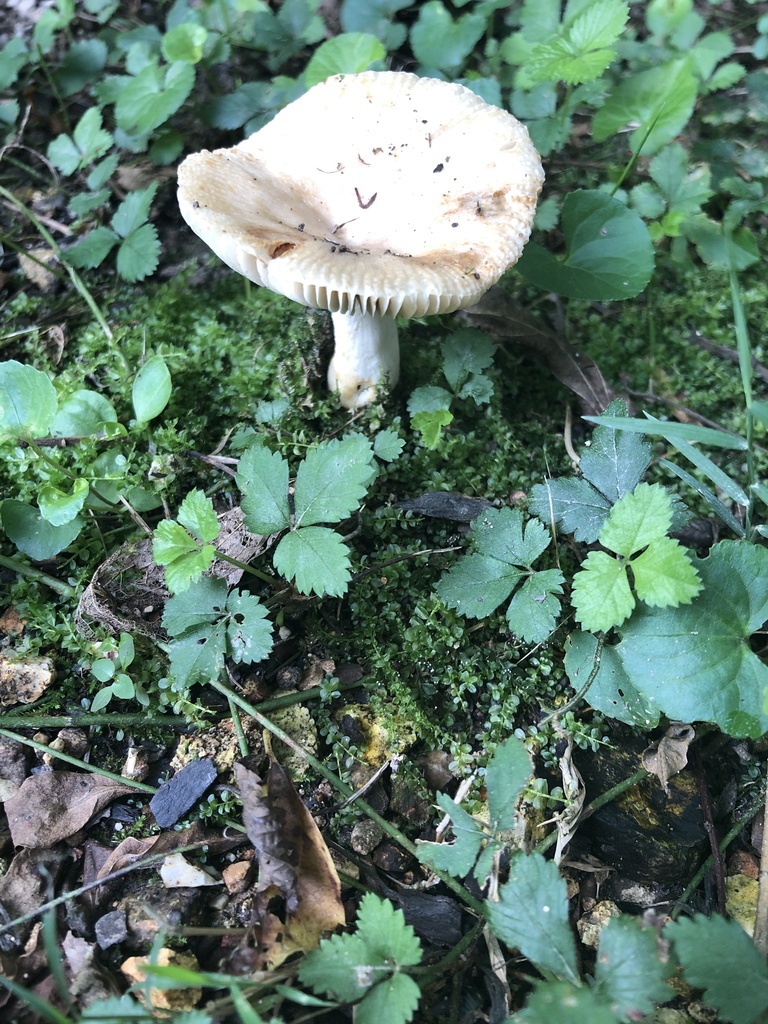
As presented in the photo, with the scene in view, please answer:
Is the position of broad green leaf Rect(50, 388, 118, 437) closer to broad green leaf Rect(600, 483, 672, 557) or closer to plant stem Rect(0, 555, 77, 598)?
plant stem Rect(0, 555, 77, 598)

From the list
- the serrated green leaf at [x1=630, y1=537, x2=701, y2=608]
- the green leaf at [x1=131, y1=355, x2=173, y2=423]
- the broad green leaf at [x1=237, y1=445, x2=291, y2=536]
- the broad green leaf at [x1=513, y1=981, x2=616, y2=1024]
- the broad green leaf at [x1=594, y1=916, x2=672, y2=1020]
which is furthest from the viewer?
the green leaf at [x1=131, y1=355, x2=173, y2=423]

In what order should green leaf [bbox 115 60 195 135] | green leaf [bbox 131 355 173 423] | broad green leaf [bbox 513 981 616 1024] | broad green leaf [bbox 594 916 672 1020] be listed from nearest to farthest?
broad green leaf [bbox 513 981 616 1024], broad green leaf [bbox 594 916 672 1020], green leaf [bbox 131 355 173 423], green leaf [bbox 115 60 195 135]

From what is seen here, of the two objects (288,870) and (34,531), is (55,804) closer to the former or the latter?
(288,870)

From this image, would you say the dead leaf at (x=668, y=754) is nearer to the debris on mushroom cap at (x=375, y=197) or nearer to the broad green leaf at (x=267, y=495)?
the broad green leaf at (x=267, y=495)

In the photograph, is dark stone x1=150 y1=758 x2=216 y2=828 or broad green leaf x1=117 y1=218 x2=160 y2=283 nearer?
dark stone x1=150 y1=758 x2=216 y2=828

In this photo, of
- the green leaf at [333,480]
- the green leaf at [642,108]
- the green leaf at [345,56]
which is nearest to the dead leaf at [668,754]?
the green leaf at [333,480]

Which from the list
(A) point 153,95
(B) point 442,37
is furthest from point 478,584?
(B) point 442,37

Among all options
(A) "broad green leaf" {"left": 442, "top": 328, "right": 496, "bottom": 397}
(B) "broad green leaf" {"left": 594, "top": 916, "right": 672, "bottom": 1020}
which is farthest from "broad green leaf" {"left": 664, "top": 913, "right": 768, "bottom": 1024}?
(A) "broad green leaf" {"left": 442, "top": 328, "right": 496, "bottom": 397}
